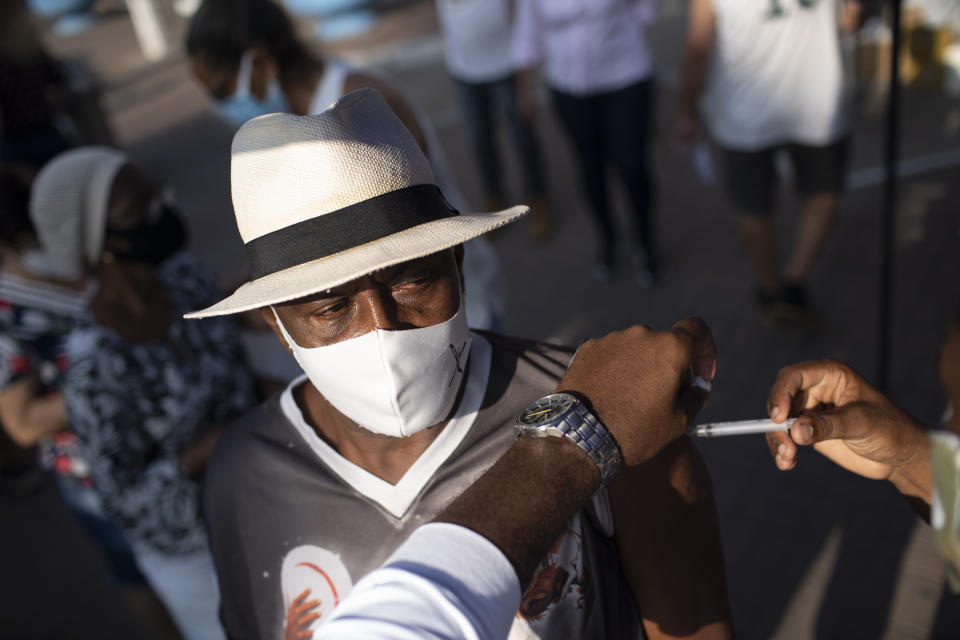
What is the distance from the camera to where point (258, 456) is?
1672 mm

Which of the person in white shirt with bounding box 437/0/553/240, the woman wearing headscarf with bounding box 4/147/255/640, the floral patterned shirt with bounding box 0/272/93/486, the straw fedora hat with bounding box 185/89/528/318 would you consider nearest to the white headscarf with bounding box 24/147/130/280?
the woman wearing headscarf with bounding box 4/147/255/640

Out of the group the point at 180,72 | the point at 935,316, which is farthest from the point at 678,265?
the point at 180,72

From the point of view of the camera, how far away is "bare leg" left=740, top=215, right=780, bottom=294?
4074 millimetres

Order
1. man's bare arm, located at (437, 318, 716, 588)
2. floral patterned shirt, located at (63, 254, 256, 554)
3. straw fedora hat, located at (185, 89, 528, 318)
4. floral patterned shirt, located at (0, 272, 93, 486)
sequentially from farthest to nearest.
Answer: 1. floral patterned shirt, located at (0, 272, 93, 486)
2. floral patterned shirt, located at (63, 254, 256, 554)
3. straw fedora hat, located at (185, 89, 528, 318)
4. man's bare arm, located at (437, 318, 716, 588)

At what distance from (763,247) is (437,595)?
11.4 ft

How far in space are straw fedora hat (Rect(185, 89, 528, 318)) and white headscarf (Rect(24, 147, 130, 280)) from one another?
3.68ft

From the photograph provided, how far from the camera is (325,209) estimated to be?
1361 mm

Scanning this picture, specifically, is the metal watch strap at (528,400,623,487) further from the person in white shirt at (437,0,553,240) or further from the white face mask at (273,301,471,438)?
the person in white shirt at (437,0,553,240)

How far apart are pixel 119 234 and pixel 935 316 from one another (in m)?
3.62

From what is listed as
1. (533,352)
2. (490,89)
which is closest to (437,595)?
(533,352)

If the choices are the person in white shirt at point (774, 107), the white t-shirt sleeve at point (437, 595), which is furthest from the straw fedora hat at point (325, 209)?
the person in white shirt at point (774, 107)

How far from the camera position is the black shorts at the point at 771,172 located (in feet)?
12.6

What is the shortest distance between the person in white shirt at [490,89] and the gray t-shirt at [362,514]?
13.1 feet

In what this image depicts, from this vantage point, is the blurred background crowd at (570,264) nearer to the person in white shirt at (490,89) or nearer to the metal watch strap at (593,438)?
the person in white shirt at (490,89)
